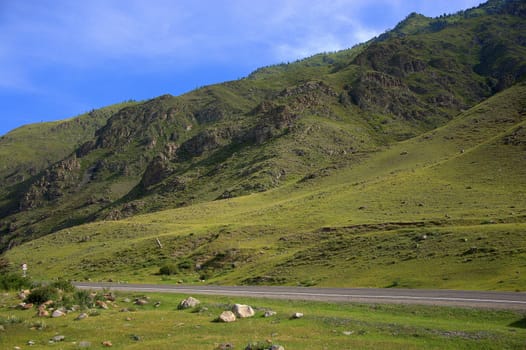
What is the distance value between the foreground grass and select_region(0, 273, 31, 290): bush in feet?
41.5

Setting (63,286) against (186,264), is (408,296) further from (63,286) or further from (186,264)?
(186,264)

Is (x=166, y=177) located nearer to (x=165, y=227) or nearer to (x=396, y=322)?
(x=165, y=227)

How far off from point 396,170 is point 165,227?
4362 centimetres

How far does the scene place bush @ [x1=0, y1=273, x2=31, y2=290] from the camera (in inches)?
1261

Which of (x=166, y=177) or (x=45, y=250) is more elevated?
(x=166, y=177)

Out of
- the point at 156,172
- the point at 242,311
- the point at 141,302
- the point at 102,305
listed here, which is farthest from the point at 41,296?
the point at 156,172

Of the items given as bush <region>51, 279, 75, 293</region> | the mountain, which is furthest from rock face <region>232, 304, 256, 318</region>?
bush <region>51, 279, 75, 293</region>

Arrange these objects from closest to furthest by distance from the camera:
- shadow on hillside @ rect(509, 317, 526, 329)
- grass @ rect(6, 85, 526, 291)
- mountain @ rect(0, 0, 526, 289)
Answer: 1. shadow on hillside @ rect(509, 317, 526, 329)
2. grass @ rect(6, 85, 526, 291)
3. mountain @ rect(0, 0, 526, 289)

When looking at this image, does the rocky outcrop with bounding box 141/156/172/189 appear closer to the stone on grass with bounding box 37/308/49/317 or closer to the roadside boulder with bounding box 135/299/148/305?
the roadside boulder with bounding box 135/299/148/305

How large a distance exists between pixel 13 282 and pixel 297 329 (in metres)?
24.7

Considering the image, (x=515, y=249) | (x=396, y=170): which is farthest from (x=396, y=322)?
(x=396, y=170)

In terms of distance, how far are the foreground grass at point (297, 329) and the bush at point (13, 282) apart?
41.5 ft

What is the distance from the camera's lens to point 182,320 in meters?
18.9

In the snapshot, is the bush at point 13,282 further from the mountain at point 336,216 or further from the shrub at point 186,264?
the shrub at point 186,264
